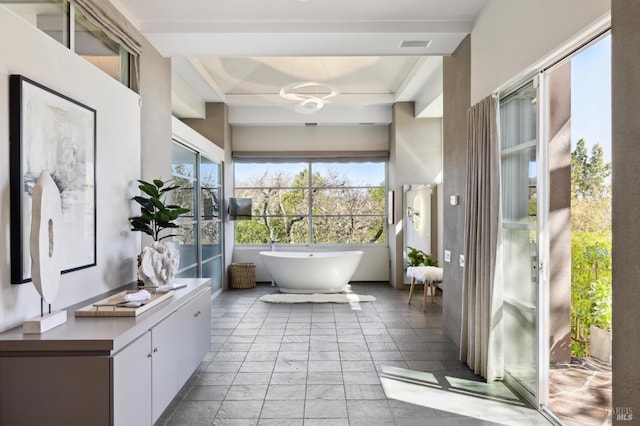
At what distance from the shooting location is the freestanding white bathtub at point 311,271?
22.5 ft

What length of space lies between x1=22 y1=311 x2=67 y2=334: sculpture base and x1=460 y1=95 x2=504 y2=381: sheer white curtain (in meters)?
2.89

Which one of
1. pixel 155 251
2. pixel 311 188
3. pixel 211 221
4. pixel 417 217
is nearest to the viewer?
pixel 155 251

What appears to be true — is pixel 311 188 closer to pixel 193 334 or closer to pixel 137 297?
pixel 193 334

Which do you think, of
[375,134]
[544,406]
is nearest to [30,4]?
[544,406]

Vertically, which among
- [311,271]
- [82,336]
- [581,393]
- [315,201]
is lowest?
[581,393]

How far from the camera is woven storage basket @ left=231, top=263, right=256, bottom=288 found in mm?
7570

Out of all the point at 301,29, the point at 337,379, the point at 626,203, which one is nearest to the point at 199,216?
the point at 301,29

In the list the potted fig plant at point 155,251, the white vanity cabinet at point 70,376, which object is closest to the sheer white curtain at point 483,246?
the potted fig plant at point 155,251

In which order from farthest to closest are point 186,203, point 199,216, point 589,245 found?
point 199,216 < point 186,203 < point 589,245

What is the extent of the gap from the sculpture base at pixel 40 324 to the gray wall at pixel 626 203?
8.62ft

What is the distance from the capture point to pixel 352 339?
452cm

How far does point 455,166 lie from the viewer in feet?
14.0

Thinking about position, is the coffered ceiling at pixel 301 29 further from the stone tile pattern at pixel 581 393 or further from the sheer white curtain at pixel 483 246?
the stone tile pattern at pixel 581 393

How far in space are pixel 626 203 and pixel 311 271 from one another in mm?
5353
